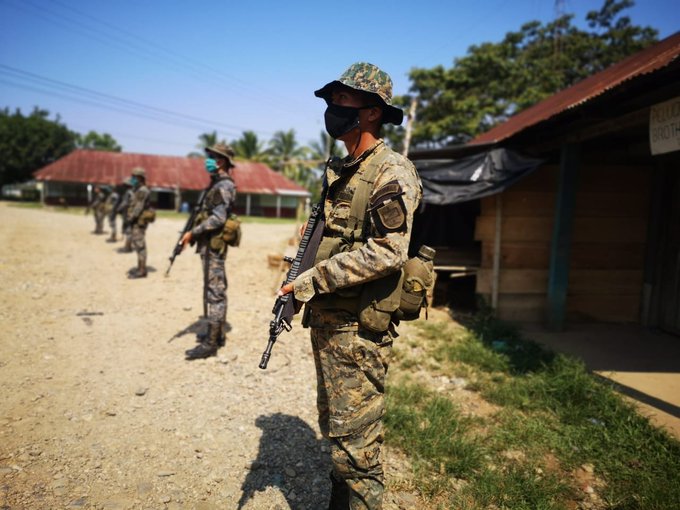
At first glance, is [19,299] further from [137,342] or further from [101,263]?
[101,263]

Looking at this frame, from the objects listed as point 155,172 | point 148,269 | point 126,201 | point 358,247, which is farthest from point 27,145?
point 358,247

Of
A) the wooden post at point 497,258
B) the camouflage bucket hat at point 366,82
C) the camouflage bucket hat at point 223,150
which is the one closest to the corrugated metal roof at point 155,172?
the camouflage bucket hat at point 223,150

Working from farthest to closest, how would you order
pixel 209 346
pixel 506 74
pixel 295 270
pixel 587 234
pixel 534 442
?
pixel 506 74
pixel 587 234
pixel 209 346
pixel 534 442
pixel 295 270

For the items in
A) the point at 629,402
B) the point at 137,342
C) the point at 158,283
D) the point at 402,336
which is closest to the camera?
the point at 629,402

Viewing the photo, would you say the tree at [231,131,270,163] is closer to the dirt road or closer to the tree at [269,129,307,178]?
the tree at [269,129,307,178]

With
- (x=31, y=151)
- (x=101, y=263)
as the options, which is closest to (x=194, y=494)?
(x=101, y=263)

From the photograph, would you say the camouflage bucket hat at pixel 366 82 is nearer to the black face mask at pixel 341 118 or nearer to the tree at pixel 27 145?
the black face mask at pixel 341 118

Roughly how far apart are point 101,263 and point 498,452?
8818mm

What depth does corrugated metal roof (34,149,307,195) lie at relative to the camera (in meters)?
28.0

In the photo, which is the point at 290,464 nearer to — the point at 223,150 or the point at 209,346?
the point at 209,346

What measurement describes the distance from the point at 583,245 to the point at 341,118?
5.17m

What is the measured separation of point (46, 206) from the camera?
2791cm

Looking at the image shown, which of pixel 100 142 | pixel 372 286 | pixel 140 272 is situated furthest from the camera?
pixel 100 142

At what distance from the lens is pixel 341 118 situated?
2.00 metres
